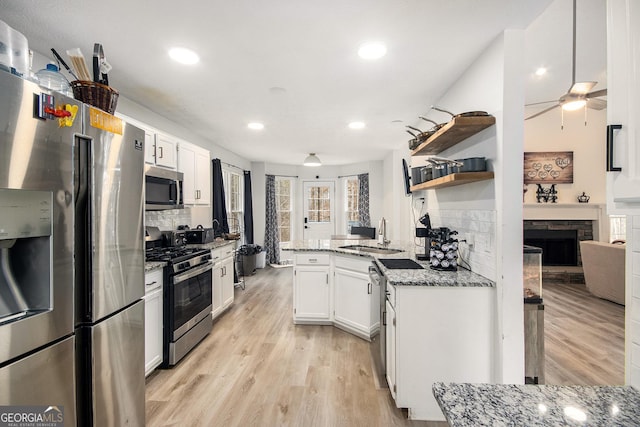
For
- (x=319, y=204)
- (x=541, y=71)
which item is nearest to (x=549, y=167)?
(x=541, y=71)

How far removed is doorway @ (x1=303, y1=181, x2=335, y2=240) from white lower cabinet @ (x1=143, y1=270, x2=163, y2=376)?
5.21 m

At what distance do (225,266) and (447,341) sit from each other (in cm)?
285

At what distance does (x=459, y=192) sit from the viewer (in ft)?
8.27

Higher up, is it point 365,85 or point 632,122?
point 365,85

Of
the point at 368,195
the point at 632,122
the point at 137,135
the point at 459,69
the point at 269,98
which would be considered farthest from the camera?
the point at 368,195

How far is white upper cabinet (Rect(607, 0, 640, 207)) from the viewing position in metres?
0.68

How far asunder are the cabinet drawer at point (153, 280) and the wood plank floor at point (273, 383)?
0.74 meters

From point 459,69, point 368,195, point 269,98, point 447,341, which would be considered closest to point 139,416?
point 447,341

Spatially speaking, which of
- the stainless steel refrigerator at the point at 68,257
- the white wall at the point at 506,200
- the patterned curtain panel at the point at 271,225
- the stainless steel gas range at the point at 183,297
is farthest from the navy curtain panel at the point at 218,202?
the white wall at the point at 506,200

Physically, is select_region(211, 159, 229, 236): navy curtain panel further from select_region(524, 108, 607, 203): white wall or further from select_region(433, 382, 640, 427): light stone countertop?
select_region(524, 108, 607, 203): white wall

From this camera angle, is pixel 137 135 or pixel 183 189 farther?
pixel 183 189

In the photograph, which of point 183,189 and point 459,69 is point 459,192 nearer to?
point 459,69

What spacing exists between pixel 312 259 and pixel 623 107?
305cm

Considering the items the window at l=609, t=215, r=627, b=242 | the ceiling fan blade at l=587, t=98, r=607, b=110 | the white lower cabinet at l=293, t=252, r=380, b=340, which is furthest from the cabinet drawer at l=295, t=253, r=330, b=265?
the window at l=609, t=215, r=627, b=242
